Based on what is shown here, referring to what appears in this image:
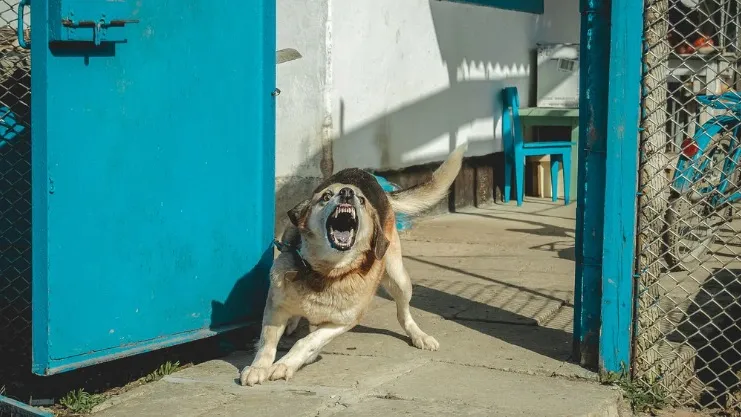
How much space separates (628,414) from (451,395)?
83 cm

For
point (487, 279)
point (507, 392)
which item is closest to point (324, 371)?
point (507, 392)

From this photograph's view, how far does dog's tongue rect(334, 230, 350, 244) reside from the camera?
454 cm

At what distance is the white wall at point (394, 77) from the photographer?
25.8 ft

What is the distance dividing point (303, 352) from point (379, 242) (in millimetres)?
647

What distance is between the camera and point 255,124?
491cm

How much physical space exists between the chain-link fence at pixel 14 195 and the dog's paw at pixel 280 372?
1.60m

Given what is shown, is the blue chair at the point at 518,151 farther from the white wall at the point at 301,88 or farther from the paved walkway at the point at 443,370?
the paved walkway at the point at 443,370

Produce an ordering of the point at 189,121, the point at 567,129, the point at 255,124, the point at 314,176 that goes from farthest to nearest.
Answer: the point at 567,129
the point at 314,176
the point at 255,124
the point at 189,121

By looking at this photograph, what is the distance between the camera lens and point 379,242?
464 cm

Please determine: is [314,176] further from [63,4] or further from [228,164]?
[63,4]

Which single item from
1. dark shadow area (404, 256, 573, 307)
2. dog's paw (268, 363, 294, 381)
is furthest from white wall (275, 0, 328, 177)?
dog's paw (268, 363, 294, 381)

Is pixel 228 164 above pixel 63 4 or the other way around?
the other way around

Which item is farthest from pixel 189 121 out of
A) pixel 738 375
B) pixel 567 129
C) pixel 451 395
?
pixel 567 129

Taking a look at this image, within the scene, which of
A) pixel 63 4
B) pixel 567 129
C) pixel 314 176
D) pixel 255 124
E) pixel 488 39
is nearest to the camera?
pixel 63 4
